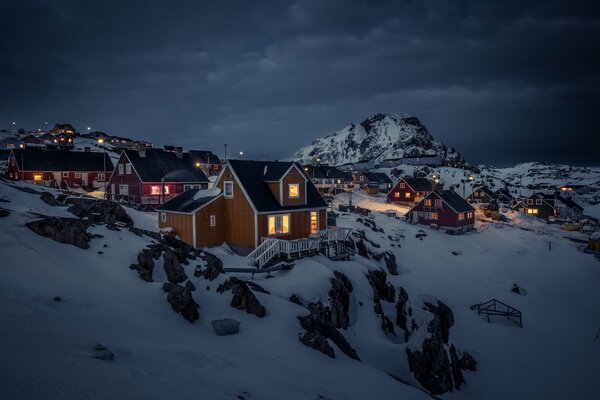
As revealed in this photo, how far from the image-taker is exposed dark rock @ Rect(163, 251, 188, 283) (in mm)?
18078

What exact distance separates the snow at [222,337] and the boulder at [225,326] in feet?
1.00

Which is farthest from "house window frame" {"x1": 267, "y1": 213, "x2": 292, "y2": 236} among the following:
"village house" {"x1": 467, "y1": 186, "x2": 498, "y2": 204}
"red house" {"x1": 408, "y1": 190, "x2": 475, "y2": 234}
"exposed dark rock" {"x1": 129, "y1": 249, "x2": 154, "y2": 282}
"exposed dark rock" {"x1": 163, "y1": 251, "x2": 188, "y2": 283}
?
"village house" {"x1": 467, "y1": 186, "x2": 498, "y2": 204}

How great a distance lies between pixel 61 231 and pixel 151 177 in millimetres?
31629

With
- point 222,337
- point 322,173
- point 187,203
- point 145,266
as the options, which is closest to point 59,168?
point 187,203

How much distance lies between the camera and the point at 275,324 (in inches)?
644

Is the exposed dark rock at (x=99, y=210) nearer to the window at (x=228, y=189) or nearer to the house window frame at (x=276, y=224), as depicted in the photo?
the window at (x=228, y=189)

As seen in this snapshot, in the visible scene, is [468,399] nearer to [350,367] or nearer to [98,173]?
[350,367]

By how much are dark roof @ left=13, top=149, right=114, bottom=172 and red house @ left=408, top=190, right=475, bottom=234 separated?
5543cm

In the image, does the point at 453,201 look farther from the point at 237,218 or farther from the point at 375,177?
the point at 375,177

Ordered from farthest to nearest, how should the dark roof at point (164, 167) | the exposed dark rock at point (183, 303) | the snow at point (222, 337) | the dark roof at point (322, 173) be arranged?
the dark roof at point (322, 173), the dark roof at point (164, 167), the exposed dark rock at point (183, 303), the snow at point (222, 337)

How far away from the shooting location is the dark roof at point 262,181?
28619 mm

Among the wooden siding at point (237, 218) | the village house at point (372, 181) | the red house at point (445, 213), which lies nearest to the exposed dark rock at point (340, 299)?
the wooden siding at point (237, 218)

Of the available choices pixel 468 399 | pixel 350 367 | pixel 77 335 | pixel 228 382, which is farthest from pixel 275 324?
pixel 468 399

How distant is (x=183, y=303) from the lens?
15.1 metres
